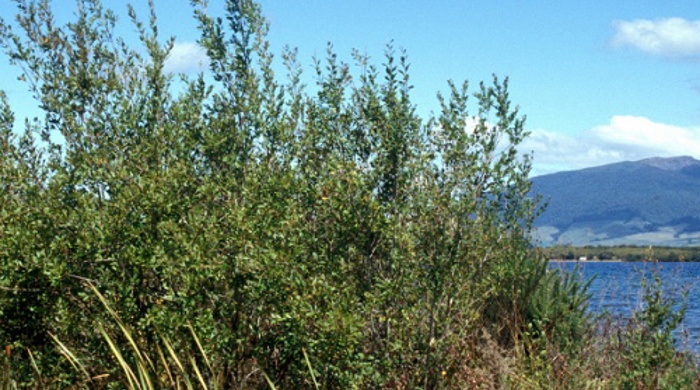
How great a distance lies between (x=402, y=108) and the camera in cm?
886

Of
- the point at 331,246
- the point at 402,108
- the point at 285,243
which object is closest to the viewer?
the point at 285,243

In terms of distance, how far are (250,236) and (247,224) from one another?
0.42ft

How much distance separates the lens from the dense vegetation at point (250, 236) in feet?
24.0

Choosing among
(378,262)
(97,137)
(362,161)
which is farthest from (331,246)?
(97,137)

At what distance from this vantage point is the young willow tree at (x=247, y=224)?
7.31 meters

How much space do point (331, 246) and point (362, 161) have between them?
3.59 feet

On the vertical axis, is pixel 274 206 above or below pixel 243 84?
below

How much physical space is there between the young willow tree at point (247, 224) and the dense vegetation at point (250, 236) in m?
0.02

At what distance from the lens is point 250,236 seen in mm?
7242

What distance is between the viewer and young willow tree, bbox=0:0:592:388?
24.0 ft

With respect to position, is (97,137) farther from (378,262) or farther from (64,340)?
(378,262)

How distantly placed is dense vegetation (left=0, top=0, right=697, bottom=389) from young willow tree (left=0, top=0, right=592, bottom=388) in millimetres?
23

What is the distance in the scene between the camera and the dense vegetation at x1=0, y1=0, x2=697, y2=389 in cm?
730

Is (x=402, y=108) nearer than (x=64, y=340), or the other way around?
(x=64, y=340)
